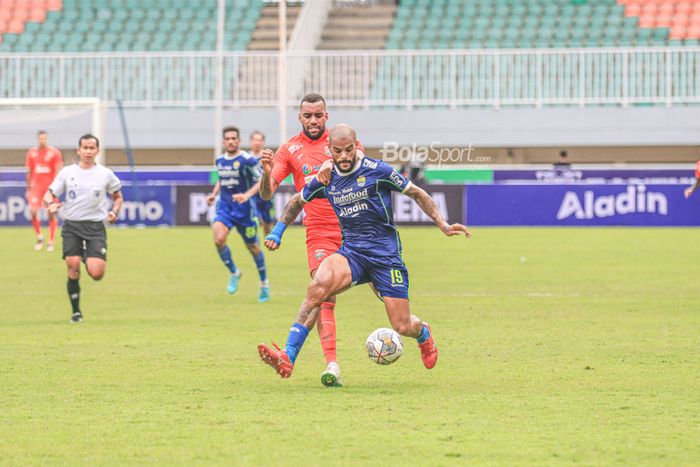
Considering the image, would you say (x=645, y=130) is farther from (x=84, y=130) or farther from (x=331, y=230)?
(x=331, y=230)

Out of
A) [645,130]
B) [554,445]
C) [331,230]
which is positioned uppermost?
[645,130]

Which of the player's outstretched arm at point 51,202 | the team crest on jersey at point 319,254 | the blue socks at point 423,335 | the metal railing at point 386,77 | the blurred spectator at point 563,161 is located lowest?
the blue socks at point 423,335

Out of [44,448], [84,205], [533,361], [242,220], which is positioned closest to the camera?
[44,448]

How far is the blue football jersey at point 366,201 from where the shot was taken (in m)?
9.60

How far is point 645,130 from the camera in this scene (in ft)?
122

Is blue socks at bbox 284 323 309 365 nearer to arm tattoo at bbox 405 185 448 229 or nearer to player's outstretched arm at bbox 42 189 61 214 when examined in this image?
arm tattoo at bbox 405 185 448 229

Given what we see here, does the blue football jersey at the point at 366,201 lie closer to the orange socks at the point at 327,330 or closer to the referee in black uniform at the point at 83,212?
the orange socks at the point at 327,330

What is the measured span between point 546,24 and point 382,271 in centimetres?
3237

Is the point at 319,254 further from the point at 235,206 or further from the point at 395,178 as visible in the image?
the point at 235,206

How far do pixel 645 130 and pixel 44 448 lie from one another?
3177 cm

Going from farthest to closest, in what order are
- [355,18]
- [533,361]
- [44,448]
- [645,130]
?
[355,18], [645,130], [533,361], [44,448]

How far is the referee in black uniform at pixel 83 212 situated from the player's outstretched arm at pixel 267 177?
12.9 feet

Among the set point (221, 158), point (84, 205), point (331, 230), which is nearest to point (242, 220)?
point (221, 158)

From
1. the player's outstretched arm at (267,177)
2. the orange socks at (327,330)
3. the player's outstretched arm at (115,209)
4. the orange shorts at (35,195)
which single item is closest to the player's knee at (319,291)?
the orange socks at (327,330)
